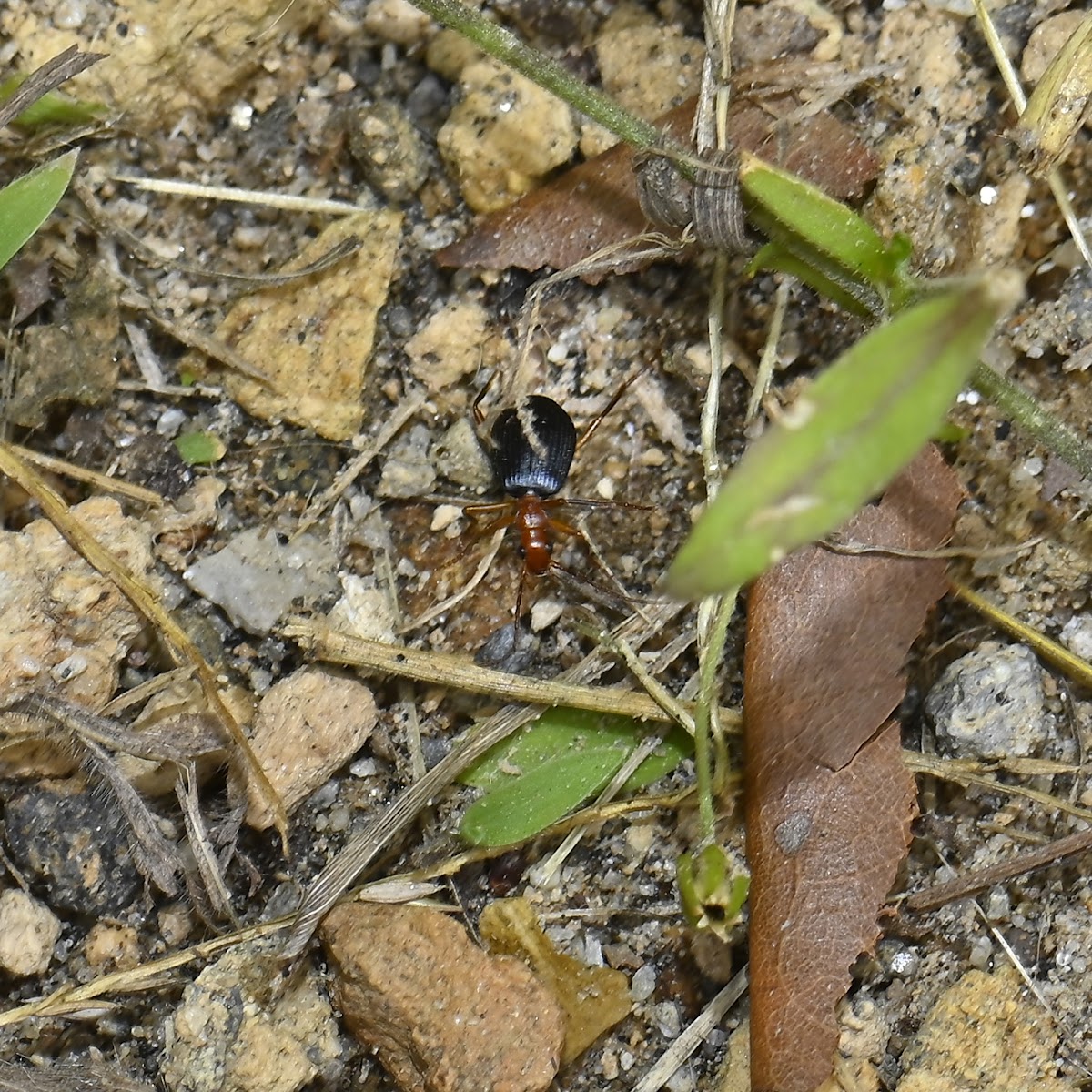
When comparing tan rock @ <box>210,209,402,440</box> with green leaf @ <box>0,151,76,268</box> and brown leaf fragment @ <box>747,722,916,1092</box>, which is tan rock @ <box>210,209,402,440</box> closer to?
green leaf @ <box>0,151,76,268</box>

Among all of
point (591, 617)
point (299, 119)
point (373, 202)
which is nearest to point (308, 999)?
point (591, 617)

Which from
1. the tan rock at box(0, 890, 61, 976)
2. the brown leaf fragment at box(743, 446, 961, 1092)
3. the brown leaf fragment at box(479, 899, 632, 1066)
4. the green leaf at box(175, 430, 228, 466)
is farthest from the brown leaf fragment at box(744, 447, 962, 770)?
the tan rock at box(0, 890, 61, 976)

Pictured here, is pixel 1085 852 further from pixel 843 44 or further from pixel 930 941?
pixel 843 44

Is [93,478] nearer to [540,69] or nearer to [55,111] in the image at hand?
[55,111]

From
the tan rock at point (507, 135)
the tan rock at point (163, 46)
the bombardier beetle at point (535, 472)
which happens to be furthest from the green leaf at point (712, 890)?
the tan rock at point (163, 46)

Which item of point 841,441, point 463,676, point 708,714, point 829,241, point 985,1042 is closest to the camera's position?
point 841,441

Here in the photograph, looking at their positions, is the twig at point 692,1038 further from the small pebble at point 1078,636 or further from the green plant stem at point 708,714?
the small pebble at point 1078,636

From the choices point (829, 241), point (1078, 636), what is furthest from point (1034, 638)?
point (829, 241)
